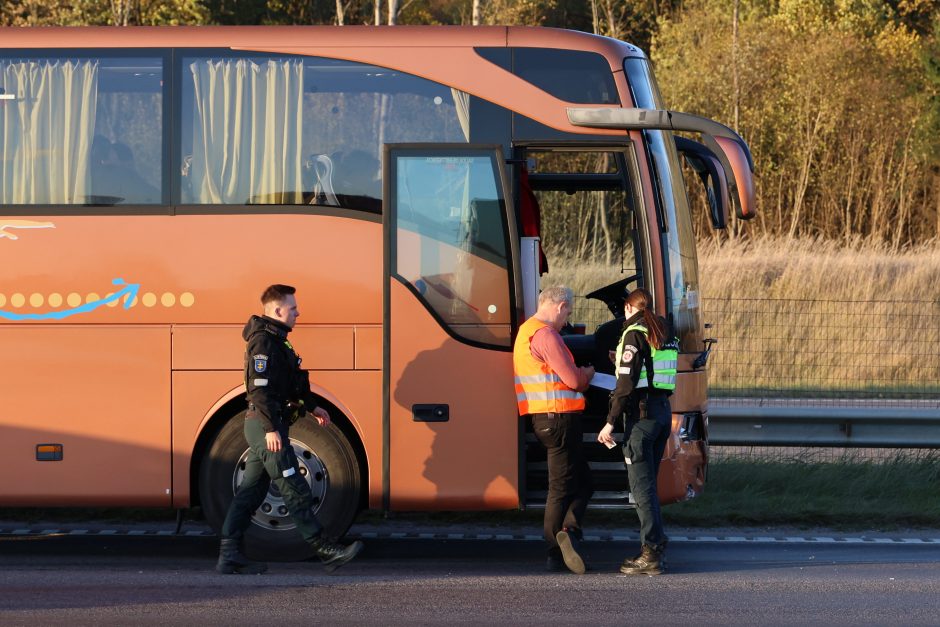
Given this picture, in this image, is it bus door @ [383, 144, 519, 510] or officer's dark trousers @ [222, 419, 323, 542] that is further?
bus door @ [383, 144, 519, 510]

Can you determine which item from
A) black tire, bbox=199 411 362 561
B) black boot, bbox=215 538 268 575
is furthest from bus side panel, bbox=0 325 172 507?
black boot, bbox=215 538 268 575

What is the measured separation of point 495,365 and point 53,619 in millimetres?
3075

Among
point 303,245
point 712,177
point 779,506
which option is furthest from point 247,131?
point 779,506

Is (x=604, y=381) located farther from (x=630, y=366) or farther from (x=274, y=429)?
(x=274, y=429)

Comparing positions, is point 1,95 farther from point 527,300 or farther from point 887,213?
point 887,213

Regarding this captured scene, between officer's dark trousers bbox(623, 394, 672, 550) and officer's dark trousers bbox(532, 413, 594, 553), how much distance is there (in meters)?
0.33

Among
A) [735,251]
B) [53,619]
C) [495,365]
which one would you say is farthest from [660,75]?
[53,619]

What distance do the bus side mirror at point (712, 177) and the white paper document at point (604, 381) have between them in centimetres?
121

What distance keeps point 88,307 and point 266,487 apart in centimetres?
164

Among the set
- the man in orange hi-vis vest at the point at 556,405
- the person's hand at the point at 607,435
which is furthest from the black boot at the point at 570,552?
the person's hand at the point at 607,435

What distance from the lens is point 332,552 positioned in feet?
26.5

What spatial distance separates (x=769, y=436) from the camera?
10805 millimetres

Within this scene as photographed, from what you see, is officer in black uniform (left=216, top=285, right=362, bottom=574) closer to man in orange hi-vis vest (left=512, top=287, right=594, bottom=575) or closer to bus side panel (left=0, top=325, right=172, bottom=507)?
bus side panel (left=0, top=325, right=172, bottom=507)

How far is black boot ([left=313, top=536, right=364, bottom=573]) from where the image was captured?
806 cm
